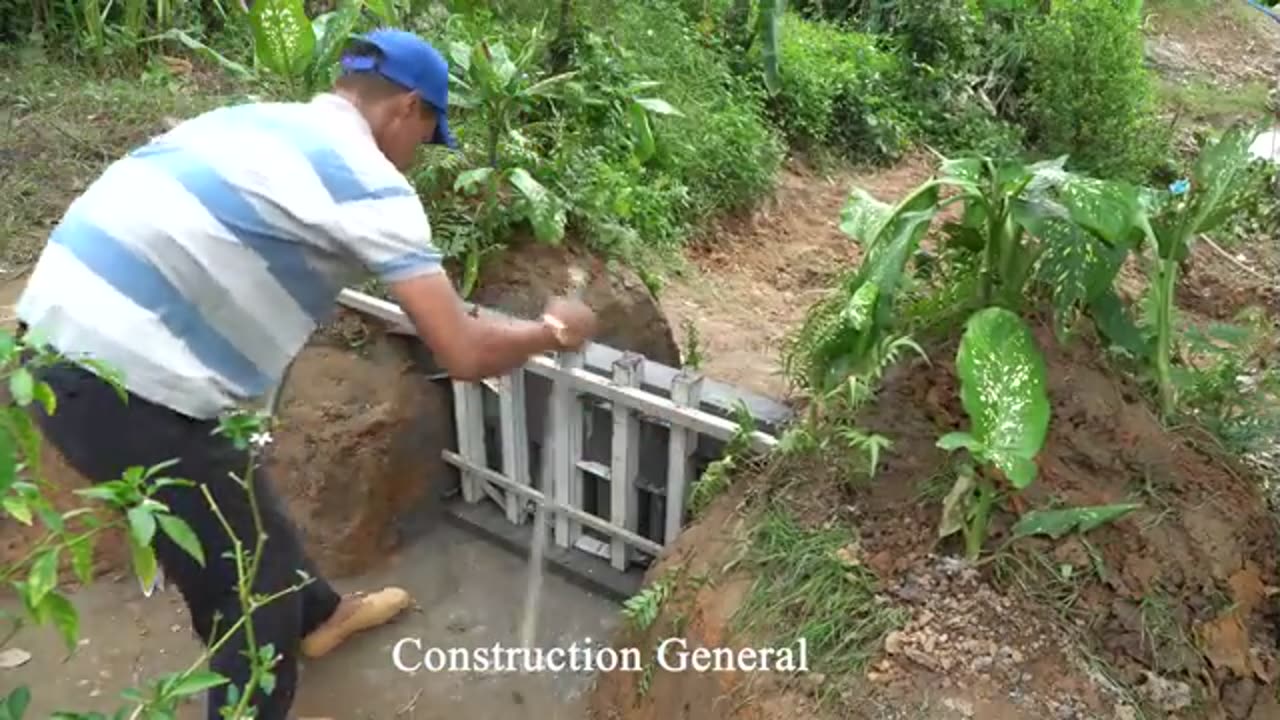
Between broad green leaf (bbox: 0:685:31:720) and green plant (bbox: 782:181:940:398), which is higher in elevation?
broad green leaf (bbox: 0:685:31:720)

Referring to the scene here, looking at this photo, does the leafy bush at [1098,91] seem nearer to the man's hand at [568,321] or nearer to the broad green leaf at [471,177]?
the broad green leaf at [471,177]

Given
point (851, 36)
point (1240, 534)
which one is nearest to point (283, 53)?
point (1240, 534)

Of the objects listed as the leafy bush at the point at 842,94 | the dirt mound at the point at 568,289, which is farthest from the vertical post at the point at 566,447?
the leafy bush at the point at 842,94

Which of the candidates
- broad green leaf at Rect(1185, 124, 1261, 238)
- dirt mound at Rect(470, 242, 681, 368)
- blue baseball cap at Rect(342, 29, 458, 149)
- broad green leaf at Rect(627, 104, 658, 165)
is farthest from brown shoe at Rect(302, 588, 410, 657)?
broad green leaf at Rect(1185, 124, 1261, 238)

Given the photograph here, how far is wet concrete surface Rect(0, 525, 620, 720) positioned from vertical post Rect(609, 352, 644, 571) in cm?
27

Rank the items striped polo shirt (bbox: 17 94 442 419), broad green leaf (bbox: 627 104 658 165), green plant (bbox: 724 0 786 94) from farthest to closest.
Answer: green plant (bbox: 724 0 786 94) → broad green leaf (bbox: 627 104 658 165) → striped polo shirt (bbox: 17 94 442 419)

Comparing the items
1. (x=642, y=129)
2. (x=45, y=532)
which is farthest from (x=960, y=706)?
(x=642, y=129)

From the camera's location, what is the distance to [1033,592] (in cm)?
244

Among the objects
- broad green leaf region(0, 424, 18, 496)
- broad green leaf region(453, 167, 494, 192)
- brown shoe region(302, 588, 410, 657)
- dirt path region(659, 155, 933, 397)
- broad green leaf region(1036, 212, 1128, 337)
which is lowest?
dirt path region(659, 155, 933, 397)

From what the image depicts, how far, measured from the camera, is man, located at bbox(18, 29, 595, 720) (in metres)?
2.14

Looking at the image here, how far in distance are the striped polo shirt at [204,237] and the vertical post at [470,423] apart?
4.25 ft

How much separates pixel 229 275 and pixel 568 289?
1.42m

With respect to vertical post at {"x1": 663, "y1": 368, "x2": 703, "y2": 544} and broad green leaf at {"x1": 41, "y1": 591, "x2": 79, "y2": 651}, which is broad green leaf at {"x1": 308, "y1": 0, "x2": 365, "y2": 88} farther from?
broad green leaf at {"x1": 41, "y1": 591, "x2": 79, "y2": 651}

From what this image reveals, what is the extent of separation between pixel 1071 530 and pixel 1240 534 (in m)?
0.44
